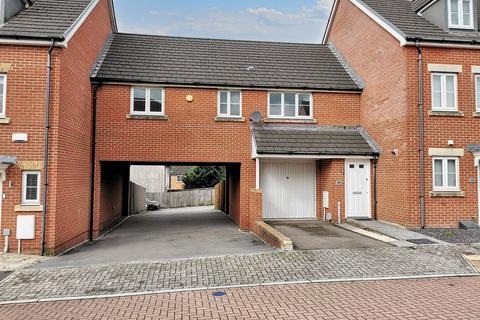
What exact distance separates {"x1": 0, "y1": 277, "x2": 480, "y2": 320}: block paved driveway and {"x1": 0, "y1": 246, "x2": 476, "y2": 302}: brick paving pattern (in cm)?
46

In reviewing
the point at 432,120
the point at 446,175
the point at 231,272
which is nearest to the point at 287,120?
the point at 432,120

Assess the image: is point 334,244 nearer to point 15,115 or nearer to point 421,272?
point 421,272

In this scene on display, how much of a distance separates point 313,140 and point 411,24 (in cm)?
572

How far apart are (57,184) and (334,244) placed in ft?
26.1

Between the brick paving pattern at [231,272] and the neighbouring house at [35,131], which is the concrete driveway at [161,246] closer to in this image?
the brick paving pattern at [231,272]

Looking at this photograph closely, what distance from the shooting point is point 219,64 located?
14.9 meters

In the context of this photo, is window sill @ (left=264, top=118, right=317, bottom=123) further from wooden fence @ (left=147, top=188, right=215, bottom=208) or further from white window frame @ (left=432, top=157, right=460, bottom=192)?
wooden fence @ (left=147, top=188, right=215, bottom=208)

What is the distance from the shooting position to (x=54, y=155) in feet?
31.9

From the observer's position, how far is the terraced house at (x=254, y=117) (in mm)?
9742

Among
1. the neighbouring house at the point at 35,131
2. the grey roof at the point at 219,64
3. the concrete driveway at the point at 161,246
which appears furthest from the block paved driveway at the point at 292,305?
the grey roof at the point at 219,64

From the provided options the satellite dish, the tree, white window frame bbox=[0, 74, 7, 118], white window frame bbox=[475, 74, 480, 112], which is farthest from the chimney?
the tree

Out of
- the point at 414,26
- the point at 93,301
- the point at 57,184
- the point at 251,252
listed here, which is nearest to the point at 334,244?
the point at 251,252

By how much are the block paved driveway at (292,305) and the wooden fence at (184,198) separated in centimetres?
2612

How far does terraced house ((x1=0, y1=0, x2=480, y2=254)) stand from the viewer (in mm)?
9742
